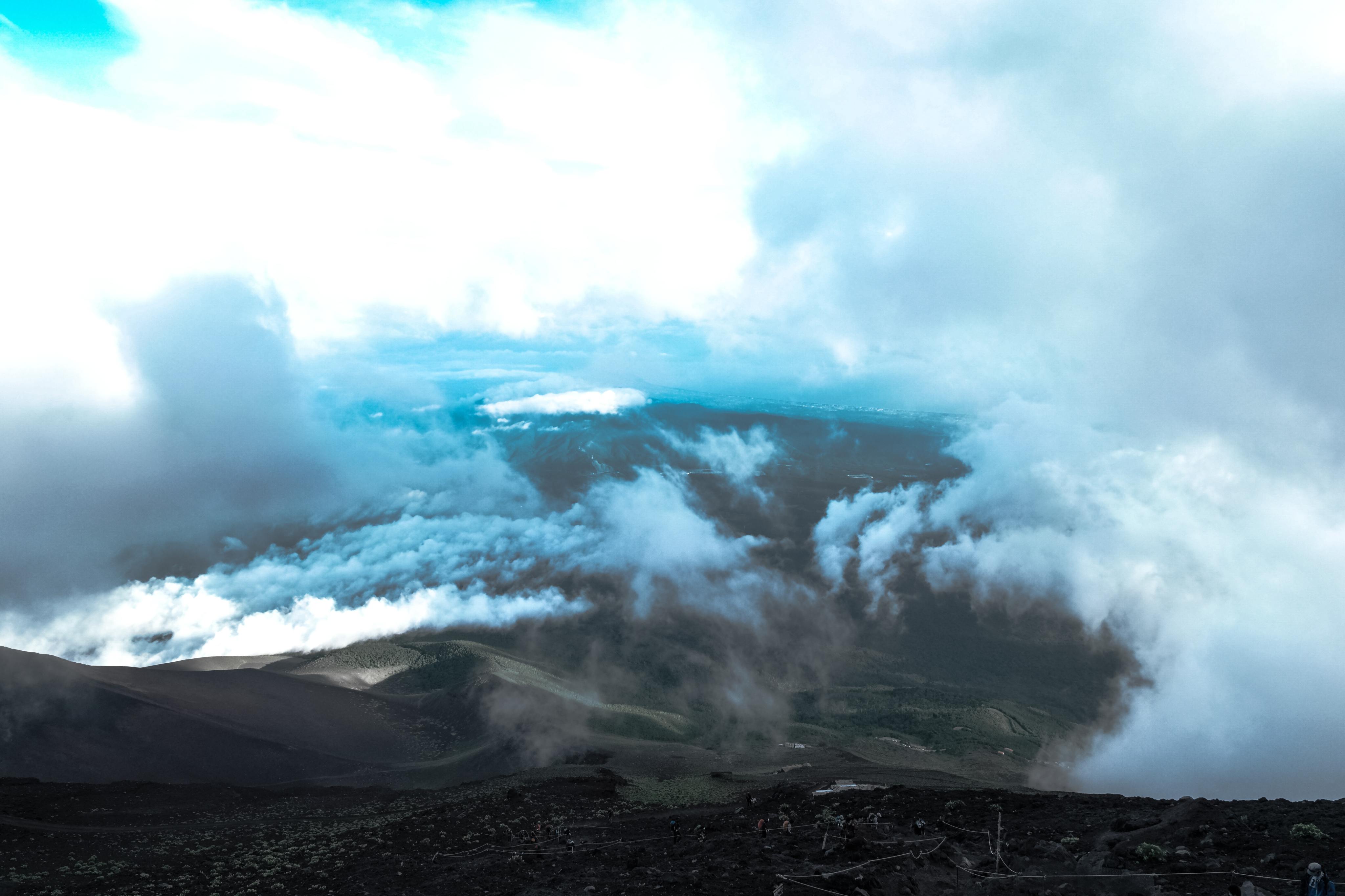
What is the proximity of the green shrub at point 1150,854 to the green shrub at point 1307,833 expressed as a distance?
4552 millimetres

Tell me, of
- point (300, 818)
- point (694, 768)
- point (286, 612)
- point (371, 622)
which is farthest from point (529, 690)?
point (286, 612)

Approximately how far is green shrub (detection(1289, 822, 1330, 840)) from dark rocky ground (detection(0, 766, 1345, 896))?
0.09 metres

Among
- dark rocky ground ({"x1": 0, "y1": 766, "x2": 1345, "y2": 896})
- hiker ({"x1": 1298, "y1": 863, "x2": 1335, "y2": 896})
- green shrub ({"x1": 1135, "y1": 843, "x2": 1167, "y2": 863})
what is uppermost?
hiker ({"x1": 1298, "y1": 863, "x2": 1335, "y2": 896})

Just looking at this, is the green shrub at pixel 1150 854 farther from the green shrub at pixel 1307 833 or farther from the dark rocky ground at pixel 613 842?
the green shrub at pixel 1307 833

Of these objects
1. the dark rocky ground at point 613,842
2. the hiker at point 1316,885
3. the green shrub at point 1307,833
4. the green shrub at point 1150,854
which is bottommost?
the dark rocky ground at point 613,842

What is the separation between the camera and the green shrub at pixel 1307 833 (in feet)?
73.3

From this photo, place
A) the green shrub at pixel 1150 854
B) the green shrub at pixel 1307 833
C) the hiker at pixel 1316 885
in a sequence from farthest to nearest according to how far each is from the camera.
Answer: the green shrub at pixel 1307 833 < the green shrub at pixel 1150 854 < the hiker at pixel 1316 885

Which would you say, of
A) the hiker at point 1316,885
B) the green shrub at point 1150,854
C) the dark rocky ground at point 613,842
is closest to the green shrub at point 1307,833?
the dark rocky ground at point 613,842

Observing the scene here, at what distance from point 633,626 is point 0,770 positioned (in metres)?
109

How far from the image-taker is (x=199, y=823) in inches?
2084

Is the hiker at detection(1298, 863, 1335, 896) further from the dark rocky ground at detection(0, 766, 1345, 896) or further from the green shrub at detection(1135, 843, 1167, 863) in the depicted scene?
the green shrub at detection(1135, 843, 1167, 863)

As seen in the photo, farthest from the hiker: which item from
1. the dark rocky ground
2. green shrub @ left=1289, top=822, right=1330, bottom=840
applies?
green shrub @ left=1289, top=822, right=1330, bottom=840

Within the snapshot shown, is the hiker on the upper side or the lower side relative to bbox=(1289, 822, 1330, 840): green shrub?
upper

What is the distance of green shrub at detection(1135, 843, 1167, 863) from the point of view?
21828 millimetres
